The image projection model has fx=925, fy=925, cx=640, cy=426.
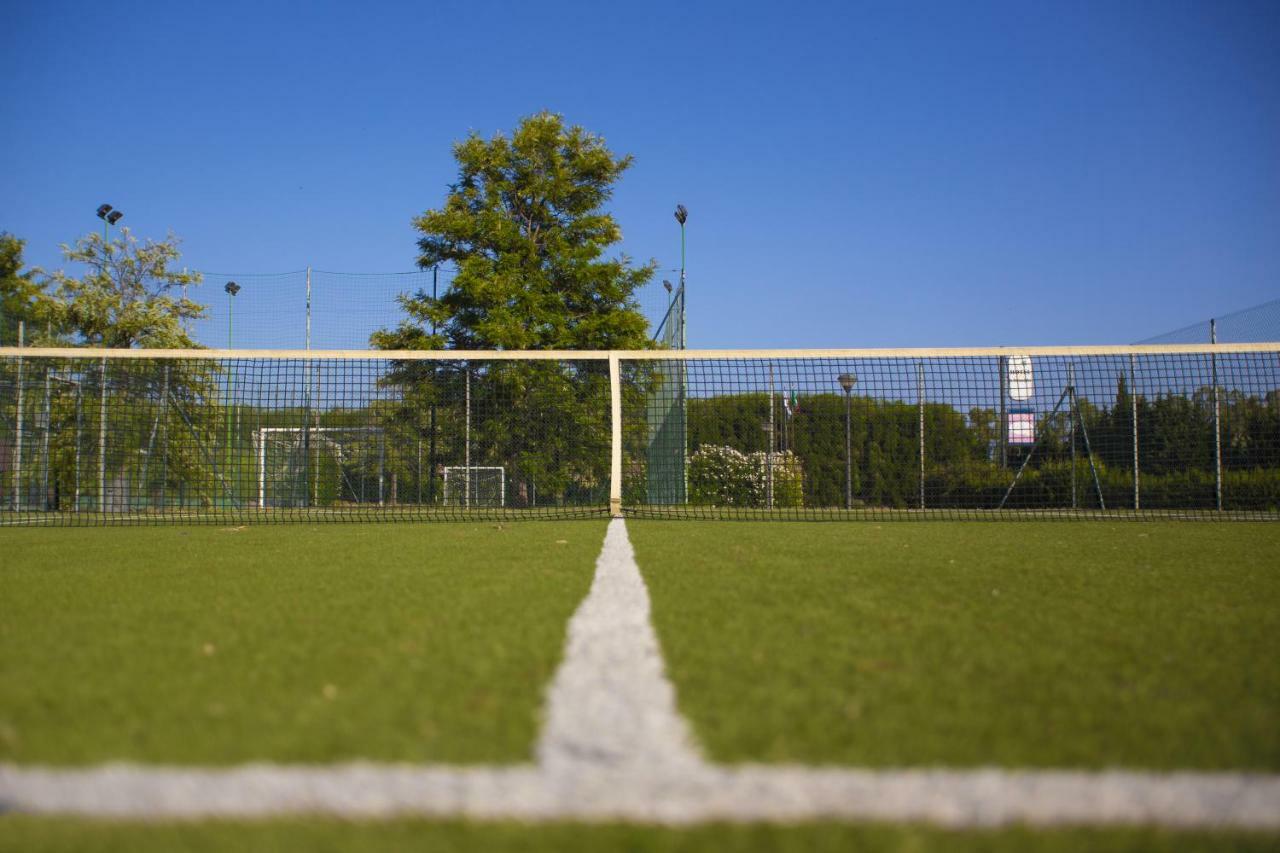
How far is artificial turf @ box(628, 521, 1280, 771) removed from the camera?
1728 mm

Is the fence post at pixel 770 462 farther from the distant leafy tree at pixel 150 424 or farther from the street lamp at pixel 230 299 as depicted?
the street lamp at pixel 230 299

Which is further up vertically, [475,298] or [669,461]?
[475,298]

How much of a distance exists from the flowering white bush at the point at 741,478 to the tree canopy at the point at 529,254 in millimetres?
8443

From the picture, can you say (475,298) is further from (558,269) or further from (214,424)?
(214,424)

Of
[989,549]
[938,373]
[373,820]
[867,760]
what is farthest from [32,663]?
[938,373]

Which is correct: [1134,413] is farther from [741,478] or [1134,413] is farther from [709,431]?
[709,431]

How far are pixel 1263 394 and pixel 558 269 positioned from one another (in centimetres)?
1385

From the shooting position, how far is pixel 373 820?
4.50ft

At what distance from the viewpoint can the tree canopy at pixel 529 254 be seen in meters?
20.1

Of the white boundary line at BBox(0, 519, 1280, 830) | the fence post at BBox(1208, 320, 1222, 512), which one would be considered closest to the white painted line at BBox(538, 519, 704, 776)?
the white boundary line at BBox(0, 519, 1280, 830)

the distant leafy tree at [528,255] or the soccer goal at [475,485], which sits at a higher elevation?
the distant leafy tree at [528,255]

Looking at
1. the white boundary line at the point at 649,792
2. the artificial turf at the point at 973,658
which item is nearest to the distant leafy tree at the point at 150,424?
the artificial turf at the point at 973,658

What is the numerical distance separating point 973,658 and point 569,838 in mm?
1519

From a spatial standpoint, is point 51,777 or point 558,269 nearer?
point 51,777
